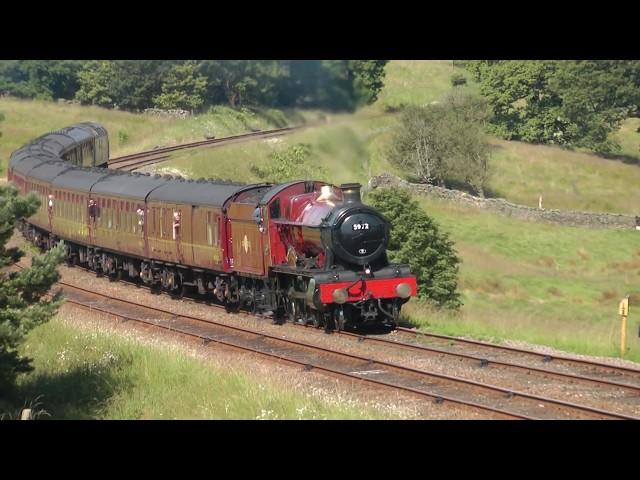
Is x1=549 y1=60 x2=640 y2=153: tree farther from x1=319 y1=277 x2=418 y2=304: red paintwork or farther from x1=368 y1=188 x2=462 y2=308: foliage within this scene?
x1=319 y1=277 x2=418 y2=304: red paintwork

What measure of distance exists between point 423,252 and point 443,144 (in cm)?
3258

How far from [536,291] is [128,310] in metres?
23.8

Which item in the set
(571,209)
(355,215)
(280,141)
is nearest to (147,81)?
(280,141)

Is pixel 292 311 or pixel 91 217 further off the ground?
pixel 91 217

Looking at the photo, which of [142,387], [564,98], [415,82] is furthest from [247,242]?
[564,98]

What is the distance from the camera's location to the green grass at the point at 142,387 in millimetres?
14984

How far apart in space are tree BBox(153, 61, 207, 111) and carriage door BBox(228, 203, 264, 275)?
28.0 m

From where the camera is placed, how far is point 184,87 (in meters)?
58.2

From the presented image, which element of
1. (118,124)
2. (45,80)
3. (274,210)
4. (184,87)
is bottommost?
(274,210)

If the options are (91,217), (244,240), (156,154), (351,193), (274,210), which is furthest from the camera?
(156,154)

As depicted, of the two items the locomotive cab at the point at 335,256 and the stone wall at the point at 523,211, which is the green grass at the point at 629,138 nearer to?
the stone wall at the point at 523,211

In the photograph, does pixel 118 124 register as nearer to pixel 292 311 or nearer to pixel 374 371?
pixel 292 311

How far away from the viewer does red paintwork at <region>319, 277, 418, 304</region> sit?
21.6 metres

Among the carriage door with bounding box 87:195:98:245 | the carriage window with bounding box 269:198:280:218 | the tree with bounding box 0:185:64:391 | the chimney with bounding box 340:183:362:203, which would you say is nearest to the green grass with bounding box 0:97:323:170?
the carriage door with bounding box 87:195:98:245
